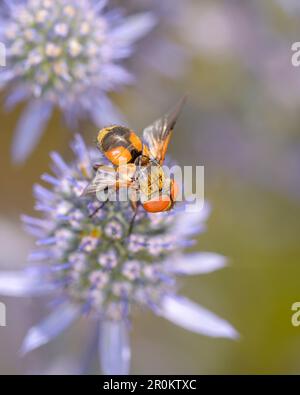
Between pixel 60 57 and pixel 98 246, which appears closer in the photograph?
pixel 98 246

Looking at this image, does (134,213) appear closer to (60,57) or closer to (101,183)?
(101,183)

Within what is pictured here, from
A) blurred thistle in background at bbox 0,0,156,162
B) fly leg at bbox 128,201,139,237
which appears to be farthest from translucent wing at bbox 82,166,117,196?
blurred thistle in background at bbox 0,0,156,162

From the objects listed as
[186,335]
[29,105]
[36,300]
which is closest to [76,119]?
[29,105]

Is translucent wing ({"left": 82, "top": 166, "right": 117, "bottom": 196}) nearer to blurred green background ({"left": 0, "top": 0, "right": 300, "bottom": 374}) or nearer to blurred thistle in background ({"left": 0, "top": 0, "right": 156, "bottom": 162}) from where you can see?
blurred thistle in background ({"left": 0, "top": 0, "right": 156, "bottom": 162})

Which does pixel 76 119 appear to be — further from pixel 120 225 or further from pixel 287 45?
pixel 287 45

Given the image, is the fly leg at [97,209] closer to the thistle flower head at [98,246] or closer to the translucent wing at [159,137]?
the thistle flower head at [98,246]

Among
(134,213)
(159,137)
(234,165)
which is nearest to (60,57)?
(159,137)
